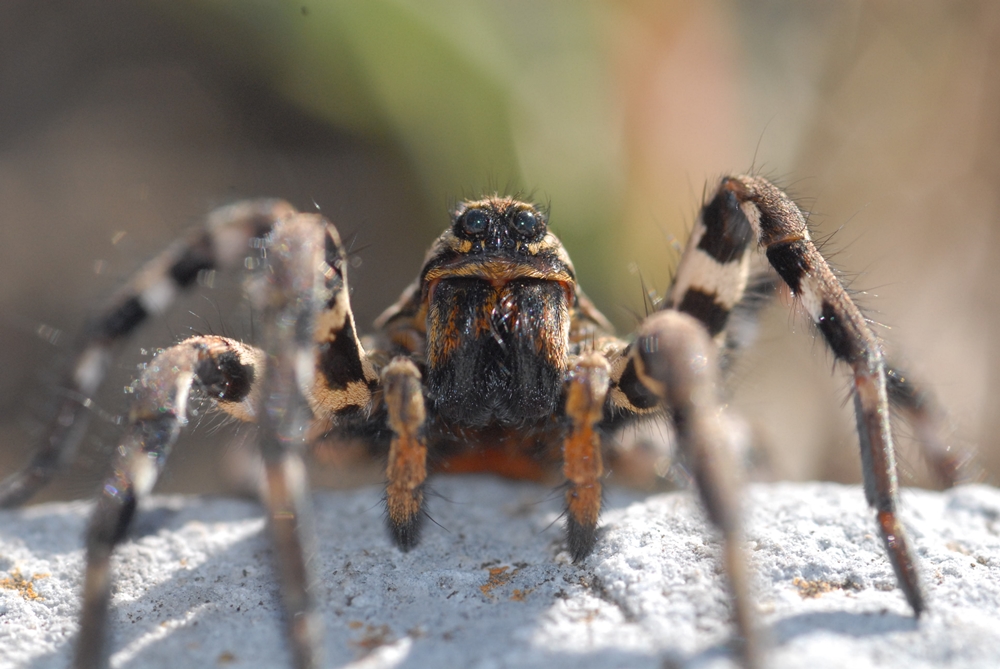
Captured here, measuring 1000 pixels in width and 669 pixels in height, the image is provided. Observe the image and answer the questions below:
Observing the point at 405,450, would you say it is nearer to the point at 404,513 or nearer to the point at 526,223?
the point at 404,513

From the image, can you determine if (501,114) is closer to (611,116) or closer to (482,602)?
(611,116)

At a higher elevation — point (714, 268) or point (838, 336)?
point (714, 268)

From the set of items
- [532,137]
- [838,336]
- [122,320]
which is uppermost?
[532,137]

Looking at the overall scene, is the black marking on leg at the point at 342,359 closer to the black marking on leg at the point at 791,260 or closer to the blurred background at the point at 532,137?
the black marking on leg at the point at 791,260

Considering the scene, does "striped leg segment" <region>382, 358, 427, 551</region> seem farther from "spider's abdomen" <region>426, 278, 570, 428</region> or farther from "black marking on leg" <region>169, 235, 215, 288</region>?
"black marking on leg" <region>169, 235, 215, 288</region>

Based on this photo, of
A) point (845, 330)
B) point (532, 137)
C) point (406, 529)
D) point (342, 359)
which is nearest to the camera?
point (845, 330)

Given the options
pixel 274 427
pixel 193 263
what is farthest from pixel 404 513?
pixel 193 263

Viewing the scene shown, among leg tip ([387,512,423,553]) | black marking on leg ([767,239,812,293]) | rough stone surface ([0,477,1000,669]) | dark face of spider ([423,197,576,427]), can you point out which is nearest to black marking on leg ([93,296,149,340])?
rough stone surface ([0,477,1000,669])
